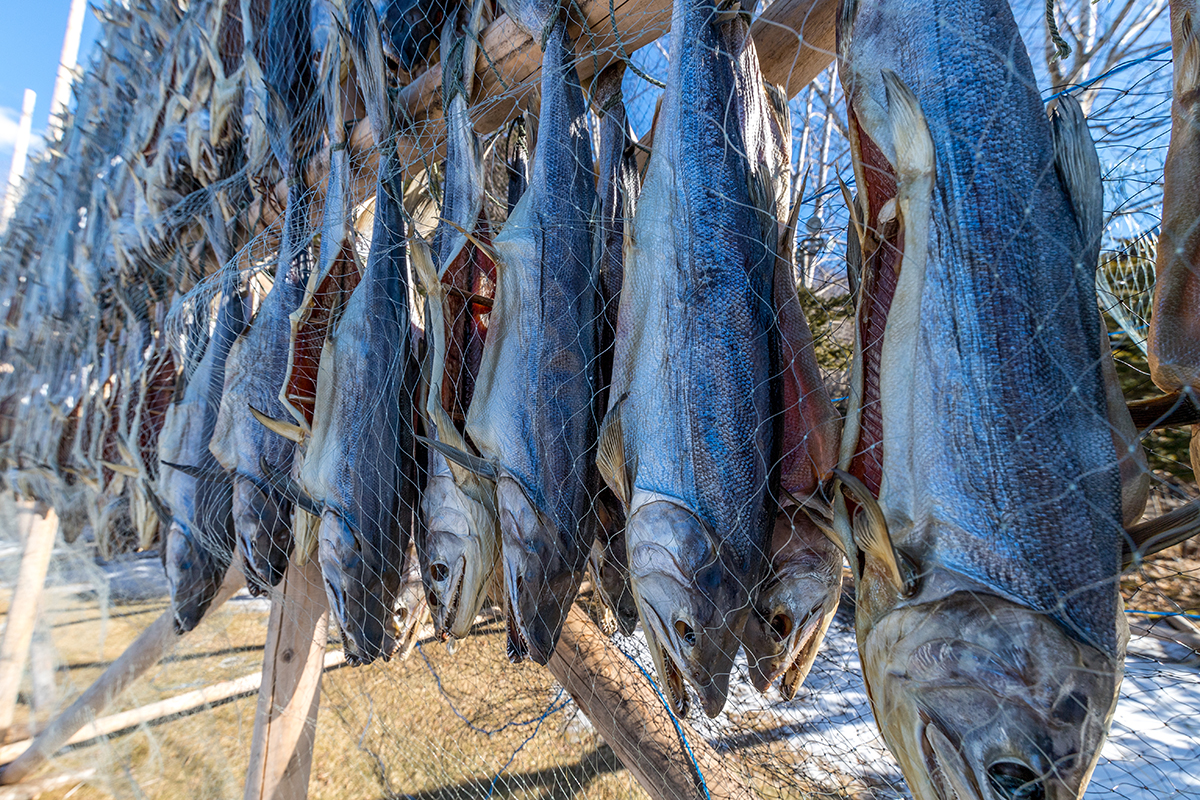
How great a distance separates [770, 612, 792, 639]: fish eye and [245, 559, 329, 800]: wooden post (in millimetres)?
2002

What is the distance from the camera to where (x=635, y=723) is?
70.9 inches

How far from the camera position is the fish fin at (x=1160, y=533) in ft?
2.37

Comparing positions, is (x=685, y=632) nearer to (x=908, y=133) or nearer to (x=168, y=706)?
(x=908, y=133)

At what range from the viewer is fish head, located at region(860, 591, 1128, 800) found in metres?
0.72

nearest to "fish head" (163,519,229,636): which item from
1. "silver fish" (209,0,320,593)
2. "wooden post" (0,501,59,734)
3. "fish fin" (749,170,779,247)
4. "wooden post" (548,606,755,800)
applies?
"silver fish" (209,0,320,593)

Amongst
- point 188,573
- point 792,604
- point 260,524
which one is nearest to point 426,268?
point 792,604

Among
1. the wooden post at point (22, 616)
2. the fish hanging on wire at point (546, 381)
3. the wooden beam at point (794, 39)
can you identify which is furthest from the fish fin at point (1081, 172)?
the wooden post at point (22, 616)

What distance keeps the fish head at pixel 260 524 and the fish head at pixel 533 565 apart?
1.19m

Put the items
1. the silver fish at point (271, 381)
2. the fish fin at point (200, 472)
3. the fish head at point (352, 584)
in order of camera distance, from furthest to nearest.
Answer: the fish fin at point (200, 472)
the silver fish at point (271, 381)
the fish head at point (352, 584)

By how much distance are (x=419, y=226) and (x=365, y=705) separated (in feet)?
13.7

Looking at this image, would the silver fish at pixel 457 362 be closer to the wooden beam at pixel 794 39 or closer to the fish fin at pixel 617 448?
the fish fin at pixel 617 448

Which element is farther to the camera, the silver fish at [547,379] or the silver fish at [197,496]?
the silver fish at [197,496]

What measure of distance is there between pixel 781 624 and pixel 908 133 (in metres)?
0.94

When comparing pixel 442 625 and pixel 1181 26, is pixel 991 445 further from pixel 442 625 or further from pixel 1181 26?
pixel 442 625
